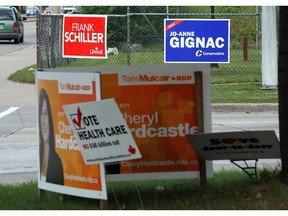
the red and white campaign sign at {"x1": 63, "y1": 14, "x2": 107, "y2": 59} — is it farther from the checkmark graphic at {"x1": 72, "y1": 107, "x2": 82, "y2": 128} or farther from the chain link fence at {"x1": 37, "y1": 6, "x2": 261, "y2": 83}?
the checkmark graphic at {"x1": 72, "y1": 107, "x2": 82, "y2": 128}

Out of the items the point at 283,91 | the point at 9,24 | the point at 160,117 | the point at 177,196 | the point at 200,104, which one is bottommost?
the point at 177,196

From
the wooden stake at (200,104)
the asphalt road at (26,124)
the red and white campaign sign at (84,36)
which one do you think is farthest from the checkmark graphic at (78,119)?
the red and white campaign sign at (84,36)

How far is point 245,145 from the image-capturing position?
762cm

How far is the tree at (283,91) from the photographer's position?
7508 mm

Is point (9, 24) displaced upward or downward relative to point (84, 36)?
upward

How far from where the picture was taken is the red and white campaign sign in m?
19.8

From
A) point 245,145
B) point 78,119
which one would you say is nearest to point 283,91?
point 245,145

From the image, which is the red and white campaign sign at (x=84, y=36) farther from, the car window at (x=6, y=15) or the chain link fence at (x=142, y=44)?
the car window at (x=6, y=15)

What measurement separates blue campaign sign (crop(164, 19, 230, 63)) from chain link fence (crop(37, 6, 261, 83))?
88 centimetres

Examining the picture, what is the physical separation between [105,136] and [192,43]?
12716 mm

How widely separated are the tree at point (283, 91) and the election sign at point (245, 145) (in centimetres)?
12

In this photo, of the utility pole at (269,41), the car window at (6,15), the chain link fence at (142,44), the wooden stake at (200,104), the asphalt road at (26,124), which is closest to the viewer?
the wooden stake at (200,104)

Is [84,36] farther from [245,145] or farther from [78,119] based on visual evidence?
[78,119]

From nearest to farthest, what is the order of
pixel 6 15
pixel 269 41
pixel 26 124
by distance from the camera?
pixel 26 124 → pixel 269 41 → pixel 6 15
